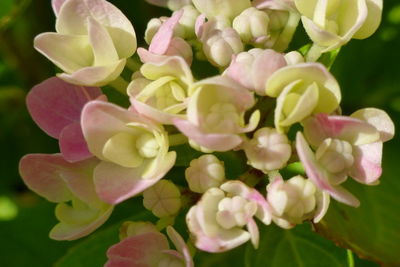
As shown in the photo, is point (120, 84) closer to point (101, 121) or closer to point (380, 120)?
point (101, 121)

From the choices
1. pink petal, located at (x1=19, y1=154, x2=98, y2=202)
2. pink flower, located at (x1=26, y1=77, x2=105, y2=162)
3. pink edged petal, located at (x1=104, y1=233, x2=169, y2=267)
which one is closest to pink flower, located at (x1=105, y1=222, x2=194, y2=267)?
pink edged petal, located at (x1=104, y1=233, x2=169, y2=267)

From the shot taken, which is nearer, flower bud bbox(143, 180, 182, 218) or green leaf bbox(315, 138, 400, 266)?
flower bud bbox(143, 180, 182, 218)

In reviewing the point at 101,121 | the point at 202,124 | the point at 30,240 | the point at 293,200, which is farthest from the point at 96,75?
the point at 30,240

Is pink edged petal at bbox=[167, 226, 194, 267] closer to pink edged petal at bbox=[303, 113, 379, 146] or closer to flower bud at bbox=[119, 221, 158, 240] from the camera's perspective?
flower bud at bbox=[119, 221, 158, 240]

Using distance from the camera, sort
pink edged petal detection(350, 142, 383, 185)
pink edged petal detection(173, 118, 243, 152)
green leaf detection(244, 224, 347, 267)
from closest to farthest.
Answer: pink edged petal detection(173, 118, 243, 152) → pink edged petal detection(350, 142, 383, 185) → green leaf detection(244, 224, 347, 267)

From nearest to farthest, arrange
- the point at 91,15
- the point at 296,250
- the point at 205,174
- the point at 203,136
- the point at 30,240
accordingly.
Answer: the point at 203,136 → the point at 205,174 → the point at 91,15 → the point at 296,250 → the point at 30,240

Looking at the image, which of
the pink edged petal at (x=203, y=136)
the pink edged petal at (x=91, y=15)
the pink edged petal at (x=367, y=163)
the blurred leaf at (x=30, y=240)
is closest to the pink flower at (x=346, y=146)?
the pink edged petal at (x=367, y=163)

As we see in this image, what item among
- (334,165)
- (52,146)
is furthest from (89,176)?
(52,146)
